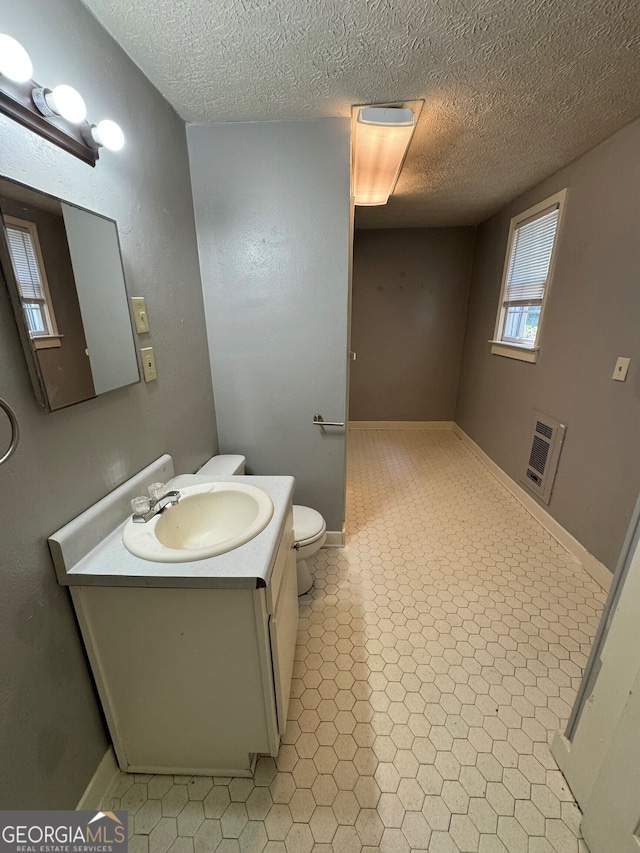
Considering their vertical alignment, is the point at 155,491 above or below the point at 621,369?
below

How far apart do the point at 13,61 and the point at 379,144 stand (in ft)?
4.76

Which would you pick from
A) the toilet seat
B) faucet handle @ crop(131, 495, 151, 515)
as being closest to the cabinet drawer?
the toilet seat

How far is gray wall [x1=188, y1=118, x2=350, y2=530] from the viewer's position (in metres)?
1.47

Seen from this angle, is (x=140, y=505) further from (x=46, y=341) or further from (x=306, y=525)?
(x=306, y=525)

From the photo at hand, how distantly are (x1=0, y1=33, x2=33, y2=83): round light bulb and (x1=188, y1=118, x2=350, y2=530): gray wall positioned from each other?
95 cm

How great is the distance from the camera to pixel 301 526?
64.5 inches

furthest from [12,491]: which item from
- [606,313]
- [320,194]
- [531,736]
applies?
[606,313]

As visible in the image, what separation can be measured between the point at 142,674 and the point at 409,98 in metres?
2.26

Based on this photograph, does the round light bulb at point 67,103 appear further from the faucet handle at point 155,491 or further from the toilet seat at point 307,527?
the toilet seat at point 307,527

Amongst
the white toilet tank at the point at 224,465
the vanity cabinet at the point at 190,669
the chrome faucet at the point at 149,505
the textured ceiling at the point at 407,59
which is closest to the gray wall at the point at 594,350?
the textured ceiling at the point at 407,59

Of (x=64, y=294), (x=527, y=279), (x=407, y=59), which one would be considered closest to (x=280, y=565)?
(x=64, y=294)

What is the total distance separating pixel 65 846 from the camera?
77cm

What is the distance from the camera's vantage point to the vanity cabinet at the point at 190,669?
2.80 feet

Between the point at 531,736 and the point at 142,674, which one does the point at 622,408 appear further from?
the point at 142,674
